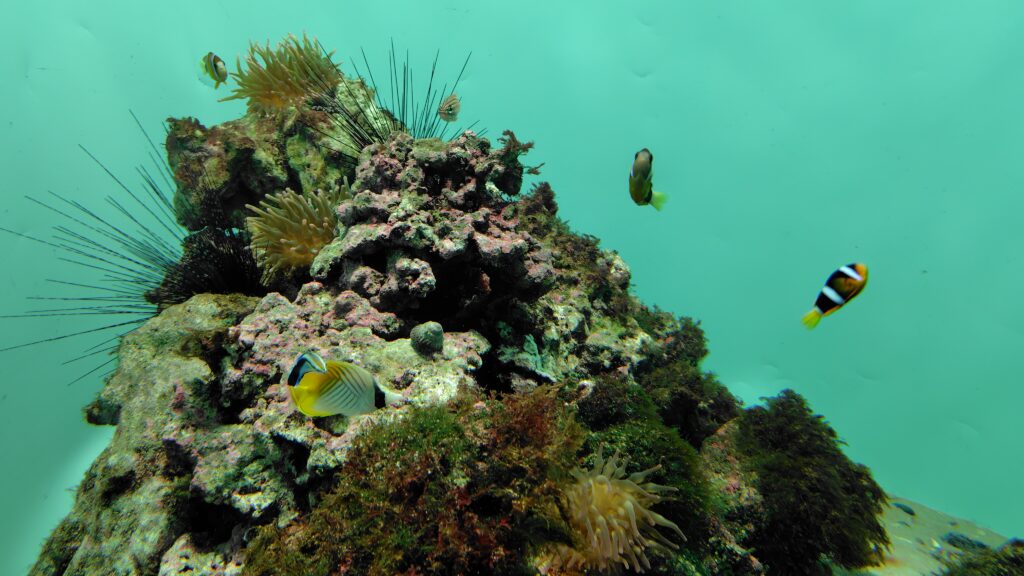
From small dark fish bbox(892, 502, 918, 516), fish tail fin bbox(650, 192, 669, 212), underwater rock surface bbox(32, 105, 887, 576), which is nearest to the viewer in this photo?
underwater rock surface bbox(32, 105, 887, 576)

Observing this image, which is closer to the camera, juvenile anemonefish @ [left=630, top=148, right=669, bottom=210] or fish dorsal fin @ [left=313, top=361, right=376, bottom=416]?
fish dorsal fin @ [left=313, top=361, right=376, bottom=416]

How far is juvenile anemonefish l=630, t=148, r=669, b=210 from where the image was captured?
3.27m

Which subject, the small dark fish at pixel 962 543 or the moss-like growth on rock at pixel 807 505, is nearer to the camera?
the moss-like growth on rock at pixel 807 505

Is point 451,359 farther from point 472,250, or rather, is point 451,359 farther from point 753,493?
point 753,493

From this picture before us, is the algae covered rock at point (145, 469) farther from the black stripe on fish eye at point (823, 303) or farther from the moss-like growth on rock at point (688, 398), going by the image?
the black stripe on fish eye at point (823, 303)

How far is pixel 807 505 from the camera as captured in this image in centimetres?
364

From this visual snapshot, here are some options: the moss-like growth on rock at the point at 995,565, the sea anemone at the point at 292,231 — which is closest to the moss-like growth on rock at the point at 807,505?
the moss-like growth on rock at the point at 995,565

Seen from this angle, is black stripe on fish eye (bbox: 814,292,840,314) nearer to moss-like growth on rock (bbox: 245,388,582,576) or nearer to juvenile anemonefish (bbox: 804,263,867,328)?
juvenile anemonefish (bbox: 804,263,867,328)

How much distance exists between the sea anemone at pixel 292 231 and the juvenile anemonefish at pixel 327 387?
8.74 feet

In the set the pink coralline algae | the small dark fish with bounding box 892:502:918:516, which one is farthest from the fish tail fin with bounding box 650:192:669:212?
the small dark fish with bounding box 892:502:918:516

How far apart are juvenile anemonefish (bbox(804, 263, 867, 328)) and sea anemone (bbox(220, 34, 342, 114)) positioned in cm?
618

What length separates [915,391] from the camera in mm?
53656

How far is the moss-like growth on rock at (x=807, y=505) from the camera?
361cm

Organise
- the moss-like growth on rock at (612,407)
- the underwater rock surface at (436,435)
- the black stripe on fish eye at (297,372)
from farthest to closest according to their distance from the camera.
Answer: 1. the moss-like growth on rock at (612,407)
2. the underwater rock surface at (436,435)
3. the black stripe on fish eye at (297,372)
